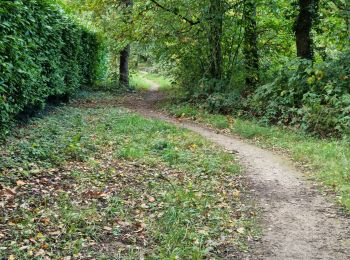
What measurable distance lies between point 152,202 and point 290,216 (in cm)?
206

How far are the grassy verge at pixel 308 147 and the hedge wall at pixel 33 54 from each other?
4947 millimetres

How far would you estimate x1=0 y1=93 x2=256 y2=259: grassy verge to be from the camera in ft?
15.6

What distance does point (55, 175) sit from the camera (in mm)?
6770

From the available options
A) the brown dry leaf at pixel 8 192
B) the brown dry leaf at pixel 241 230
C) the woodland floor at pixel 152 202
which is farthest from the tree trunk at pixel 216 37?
the brown dry leaf at pixel 8 192

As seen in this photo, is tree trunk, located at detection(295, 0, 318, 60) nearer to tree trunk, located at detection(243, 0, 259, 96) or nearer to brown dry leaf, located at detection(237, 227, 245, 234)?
tree trunk, located at detection(243, 0, 259, 96)

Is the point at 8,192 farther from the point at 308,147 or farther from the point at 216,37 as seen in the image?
the point at 216,37

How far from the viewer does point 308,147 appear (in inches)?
379

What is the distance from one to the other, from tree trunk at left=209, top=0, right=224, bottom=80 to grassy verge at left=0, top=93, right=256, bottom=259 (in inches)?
295

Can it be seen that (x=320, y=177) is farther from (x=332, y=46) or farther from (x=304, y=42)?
(x=332, y=46)

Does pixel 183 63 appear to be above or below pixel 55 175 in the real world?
above

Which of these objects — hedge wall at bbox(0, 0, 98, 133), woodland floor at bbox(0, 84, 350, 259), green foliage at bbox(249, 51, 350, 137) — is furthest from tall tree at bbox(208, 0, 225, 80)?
woodland floor at bbox(0, 84, 350, 259)

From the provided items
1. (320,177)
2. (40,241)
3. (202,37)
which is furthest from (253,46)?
(40,241)

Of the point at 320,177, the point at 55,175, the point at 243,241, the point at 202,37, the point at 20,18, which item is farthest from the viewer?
the point at 202,37

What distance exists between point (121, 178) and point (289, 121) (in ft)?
23.2
